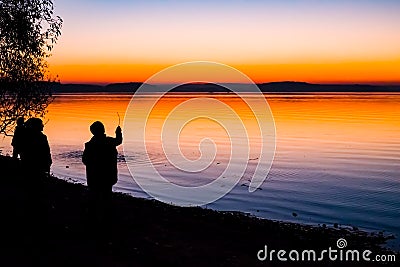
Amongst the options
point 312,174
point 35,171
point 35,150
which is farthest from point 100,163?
point 312,174

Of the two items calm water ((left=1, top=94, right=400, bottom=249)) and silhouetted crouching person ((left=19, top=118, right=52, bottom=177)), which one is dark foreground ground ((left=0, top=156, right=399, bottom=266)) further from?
calm water ((left=1, top=94, right=400, bottom=249))

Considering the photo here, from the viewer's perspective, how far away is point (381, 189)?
26344mm

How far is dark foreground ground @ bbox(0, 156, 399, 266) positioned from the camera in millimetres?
9859

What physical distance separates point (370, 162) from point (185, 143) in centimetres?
1902

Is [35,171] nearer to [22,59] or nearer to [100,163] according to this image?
[100,163]

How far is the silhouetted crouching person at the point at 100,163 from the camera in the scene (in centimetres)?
1030

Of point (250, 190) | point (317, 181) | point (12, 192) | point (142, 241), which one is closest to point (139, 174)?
point (250, 190)

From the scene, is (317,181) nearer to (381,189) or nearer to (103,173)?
(381,189)
